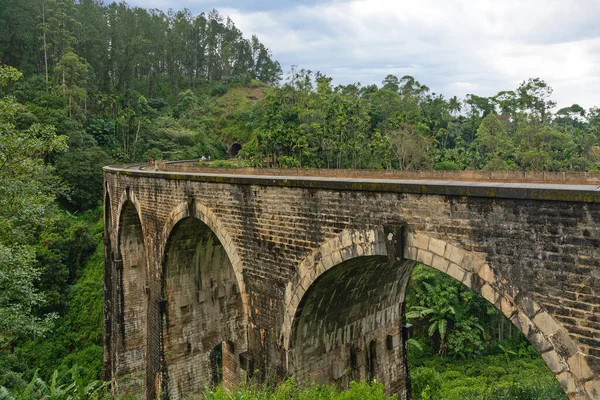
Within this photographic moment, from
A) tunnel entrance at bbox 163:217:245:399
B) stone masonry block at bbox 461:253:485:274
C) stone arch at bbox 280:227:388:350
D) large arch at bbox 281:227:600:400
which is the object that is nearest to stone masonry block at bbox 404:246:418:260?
large arch at bbox 281:227:600:400

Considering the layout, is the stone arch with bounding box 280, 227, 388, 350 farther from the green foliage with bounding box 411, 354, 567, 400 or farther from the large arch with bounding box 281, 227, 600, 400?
the green foliage with bounding box 411, 354, 567, 400

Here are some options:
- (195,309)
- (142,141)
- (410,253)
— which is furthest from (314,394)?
(142,141)

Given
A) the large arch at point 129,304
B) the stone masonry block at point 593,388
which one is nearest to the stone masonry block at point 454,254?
the stone masonry block at point 593,388

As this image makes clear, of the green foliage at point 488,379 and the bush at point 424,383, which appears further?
the bush at point 424,383

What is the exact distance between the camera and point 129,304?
1927 cm

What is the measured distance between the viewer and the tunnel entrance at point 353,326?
8.52 meters

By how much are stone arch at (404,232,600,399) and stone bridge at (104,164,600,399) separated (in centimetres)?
2

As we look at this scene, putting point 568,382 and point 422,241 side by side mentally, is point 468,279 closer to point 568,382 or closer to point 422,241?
point 422,241

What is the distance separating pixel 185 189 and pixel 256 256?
12.2 ft

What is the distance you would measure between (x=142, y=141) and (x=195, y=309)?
31.9m

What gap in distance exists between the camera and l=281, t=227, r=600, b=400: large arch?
15.8 feet

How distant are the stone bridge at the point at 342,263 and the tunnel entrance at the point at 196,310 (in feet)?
0.14

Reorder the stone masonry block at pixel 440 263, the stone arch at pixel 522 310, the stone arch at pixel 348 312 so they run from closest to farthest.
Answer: the stone arch at pixel 522 310
the stone masonry block at pixel 440 263
the stone arch at pixel 348 312

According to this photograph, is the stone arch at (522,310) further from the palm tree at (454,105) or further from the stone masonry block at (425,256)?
the palm tree at (454,105)
